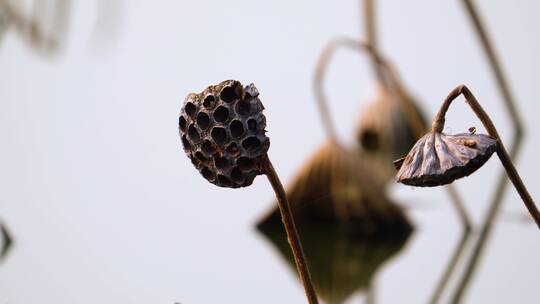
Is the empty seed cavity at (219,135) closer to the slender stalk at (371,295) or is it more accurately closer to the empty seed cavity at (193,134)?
the empty seed cavity at (193,134)

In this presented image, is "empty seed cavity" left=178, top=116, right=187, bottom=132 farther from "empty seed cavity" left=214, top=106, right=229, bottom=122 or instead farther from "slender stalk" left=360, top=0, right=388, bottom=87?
"slender stalk" left=360, top=0, right=388, bottom=87

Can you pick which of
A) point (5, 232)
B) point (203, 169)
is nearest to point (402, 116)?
point (5, 232)

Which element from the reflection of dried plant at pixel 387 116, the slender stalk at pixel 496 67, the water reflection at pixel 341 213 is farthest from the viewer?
the water reflection at pixel 341 213

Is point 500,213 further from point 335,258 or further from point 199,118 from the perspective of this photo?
point 199,118

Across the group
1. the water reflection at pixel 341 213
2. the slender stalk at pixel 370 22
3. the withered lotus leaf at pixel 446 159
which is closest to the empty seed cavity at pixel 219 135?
the withered lotus leaf at pixel 446 159

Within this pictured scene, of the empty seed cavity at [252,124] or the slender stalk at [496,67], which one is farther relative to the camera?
the slender stalk at [496,67]

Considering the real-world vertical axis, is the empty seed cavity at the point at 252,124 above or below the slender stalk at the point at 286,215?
above
